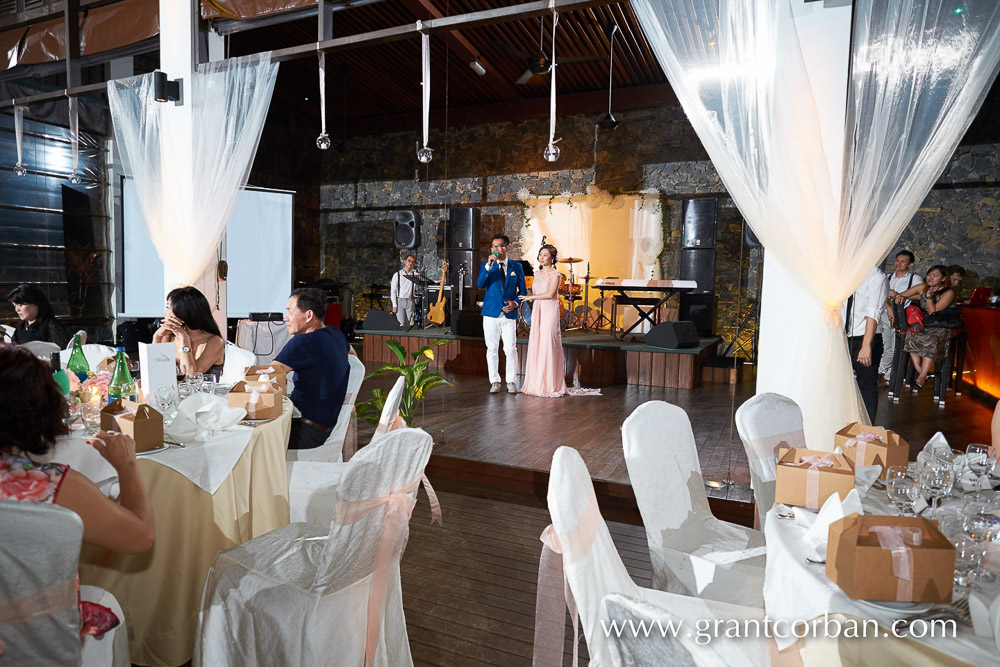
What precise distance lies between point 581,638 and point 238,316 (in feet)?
28.0

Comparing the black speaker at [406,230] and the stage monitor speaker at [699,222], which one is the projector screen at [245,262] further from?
the stage monitor speaker at [699,222]

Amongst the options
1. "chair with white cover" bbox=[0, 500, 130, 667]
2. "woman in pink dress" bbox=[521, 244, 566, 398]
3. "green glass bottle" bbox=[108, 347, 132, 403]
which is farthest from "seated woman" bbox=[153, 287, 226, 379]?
"woman in pink dress" bbox=[521, 244, 566, 398]

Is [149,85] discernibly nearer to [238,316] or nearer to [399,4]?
[399,4]

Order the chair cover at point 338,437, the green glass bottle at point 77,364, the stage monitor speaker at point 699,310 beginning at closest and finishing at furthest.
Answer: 1. the green glass bottle at point 77,364
2. the chair cover at point 338,437
3. the stage monitor speaker at point 699,310

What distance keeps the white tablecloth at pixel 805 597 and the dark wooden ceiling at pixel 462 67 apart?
583cm

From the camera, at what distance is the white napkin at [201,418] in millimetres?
2186

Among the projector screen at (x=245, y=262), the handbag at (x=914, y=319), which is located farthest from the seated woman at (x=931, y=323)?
the projector screen at (x=245, y=262)

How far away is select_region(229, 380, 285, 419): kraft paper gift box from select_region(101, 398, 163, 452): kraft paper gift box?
1.27 feet

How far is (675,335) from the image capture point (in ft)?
24.6

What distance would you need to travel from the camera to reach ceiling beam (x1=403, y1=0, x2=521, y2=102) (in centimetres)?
689

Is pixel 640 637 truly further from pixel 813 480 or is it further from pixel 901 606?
pixel 813 480

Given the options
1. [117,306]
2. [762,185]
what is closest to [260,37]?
[117,306]

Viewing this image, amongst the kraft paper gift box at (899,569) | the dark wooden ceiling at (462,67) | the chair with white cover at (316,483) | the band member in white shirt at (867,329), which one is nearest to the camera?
the kraft paper gift box at (899,569)

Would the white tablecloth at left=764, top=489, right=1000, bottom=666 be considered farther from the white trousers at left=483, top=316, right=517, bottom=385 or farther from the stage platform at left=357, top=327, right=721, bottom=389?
the stage platform at left=357, top=327, right=721, bottom=389
